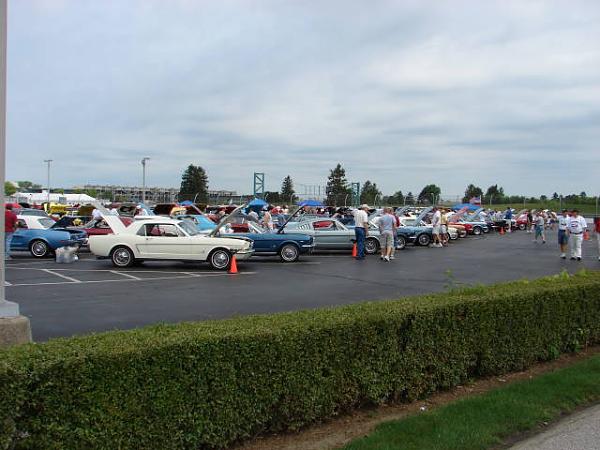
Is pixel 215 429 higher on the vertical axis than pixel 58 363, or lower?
lower

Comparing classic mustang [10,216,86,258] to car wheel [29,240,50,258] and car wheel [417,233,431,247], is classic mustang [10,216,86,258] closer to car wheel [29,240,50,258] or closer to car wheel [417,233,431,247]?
car wheel [29,240,50,258]

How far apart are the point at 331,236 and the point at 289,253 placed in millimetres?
3208

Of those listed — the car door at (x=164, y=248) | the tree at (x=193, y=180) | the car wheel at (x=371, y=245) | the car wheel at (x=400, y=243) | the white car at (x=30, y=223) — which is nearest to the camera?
the car door at (x=164, y=248)

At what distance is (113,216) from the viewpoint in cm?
1789

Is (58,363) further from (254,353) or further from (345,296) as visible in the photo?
(345,296)

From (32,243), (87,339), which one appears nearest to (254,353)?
(87,339)

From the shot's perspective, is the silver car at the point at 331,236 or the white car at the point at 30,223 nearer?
the white car at the point at 30,223

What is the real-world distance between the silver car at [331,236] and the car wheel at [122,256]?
7015 mm

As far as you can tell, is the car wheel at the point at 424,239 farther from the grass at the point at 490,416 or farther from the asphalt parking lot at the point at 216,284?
the grass at the point at 490,416

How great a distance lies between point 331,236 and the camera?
22578 mm

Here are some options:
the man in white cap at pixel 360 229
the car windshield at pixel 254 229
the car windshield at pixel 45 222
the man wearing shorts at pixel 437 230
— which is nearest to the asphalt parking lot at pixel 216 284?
the man in white cap at pixel 360 229

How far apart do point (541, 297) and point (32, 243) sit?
1782 cm

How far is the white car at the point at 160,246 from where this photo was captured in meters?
17.0

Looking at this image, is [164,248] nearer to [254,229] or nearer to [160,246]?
[160,246]
